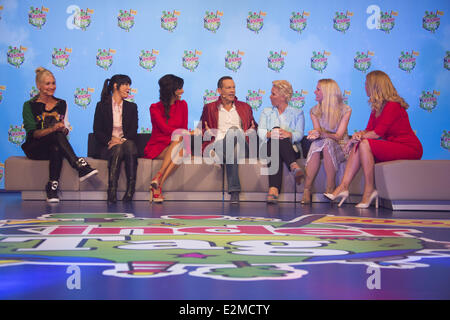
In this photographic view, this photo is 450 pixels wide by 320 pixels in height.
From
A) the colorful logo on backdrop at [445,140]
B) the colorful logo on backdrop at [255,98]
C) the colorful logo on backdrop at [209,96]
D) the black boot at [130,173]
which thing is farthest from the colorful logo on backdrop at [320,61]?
the black boot at [130,173]

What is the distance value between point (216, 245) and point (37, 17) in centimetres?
544

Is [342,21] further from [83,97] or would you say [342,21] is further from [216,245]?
[216,245]

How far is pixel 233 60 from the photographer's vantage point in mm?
6820

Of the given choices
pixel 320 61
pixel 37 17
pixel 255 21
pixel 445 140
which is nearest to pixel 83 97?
pixel 37 17

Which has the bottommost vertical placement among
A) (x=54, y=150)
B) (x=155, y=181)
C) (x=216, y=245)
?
(x=216, y=245)

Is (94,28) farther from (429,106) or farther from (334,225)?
(334,225)

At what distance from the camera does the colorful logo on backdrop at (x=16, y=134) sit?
6695mm

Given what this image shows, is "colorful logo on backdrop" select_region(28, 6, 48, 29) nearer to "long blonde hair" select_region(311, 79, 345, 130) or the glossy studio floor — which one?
"long blonde hair" select_region(311, 79, 345, 130)

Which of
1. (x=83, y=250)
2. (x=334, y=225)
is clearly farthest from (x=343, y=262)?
(x=334, y=225)

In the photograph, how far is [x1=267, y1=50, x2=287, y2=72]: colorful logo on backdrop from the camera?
6.82 metres

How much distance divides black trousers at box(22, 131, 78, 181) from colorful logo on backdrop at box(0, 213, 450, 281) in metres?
1.66

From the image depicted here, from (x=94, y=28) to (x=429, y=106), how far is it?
14.1 ft

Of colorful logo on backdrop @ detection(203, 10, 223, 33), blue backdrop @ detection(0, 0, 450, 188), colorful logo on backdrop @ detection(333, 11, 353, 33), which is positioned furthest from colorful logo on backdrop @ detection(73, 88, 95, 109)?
colorful logo on backdrop @ detection(333, 11, 353, 33)

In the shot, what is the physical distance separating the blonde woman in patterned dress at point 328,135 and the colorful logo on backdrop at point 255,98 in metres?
1.79
